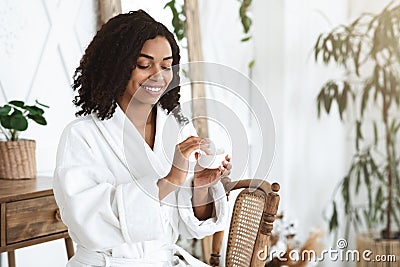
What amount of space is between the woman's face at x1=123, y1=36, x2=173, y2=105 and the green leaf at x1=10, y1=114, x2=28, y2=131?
71cm

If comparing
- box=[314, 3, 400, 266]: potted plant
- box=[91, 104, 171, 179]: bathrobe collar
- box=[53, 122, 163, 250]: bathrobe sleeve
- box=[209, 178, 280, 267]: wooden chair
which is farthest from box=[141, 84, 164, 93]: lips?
box=[314, 3, 400, 266]: potted plant

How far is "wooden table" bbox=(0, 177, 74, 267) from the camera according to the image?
81.7 inches

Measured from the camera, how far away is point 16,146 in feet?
7.81

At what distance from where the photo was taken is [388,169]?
359cm

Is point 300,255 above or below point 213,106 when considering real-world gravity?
below

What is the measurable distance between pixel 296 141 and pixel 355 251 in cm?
73

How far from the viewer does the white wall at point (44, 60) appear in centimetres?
255

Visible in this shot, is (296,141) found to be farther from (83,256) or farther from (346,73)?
(83,256)

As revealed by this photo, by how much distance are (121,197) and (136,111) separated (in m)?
0.29

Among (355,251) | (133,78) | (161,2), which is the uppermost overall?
(161,2)

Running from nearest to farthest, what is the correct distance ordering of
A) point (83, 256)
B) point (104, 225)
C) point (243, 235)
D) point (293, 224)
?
point (104, 225) → point (83, 256) → point (243, 235) → point (293, 224)

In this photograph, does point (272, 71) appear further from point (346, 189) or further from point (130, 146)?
point (130, 146)

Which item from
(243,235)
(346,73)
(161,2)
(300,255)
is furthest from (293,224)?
(243,235)

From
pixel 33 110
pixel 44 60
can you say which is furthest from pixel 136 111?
pixel 44 60
